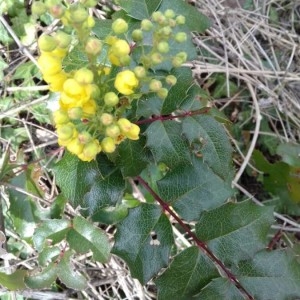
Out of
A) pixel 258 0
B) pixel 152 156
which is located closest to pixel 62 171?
pixel 152 156

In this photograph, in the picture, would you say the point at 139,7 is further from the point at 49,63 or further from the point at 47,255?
the point at 47,255

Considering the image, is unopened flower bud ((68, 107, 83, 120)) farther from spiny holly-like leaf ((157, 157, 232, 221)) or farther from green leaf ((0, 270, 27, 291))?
green leaf ((0, 270, 27, 291))

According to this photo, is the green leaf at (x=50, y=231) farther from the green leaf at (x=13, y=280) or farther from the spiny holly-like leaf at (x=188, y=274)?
the spiny holly-like leaf at (x=188, y=274)

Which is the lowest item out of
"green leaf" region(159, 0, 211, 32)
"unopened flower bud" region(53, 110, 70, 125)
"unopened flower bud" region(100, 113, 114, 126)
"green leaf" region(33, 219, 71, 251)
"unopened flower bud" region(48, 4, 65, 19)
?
"green leaf" region(33, 219, 71, 251)

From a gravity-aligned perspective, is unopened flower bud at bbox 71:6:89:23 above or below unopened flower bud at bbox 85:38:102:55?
above

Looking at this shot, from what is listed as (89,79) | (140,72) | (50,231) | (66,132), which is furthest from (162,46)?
(50,231)

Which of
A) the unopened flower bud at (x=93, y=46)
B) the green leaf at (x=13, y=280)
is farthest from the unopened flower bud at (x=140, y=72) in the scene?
the green leaf at (x=13, y=280)

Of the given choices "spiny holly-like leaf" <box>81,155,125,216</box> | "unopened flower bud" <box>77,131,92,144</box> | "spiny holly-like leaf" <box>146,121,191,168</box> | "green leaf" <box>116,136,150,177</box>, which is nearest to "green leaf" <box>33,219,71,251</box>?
"spiny holly-like leaf" <box>81,155,125,216</box>

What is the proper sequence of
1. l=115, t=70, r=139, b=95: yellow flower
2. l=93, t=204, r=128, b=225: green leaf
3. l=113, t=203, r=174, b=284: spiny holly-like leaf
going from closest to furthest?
1. l=115, t=70, r=139, b=95: yellow flower
2. l=113, t=203, r=174, b=284: spiny holly-like leaf
3. l=93, t=204, r=128, b=225: green leaf
